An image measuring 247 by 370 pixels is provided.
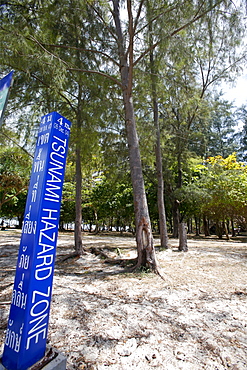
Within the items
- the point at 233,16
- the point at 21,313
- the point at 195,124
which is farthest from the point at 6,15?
the point at 195,124

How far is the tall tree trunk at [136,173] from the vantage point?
4.70 meters

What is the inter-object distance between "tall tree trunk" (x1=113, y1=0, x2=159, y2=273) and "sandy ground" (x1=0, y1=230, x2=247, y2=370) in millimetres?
470

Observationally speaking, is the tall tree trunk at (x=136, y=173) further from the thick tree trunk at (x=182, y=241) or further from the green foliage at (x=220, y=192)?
the green foliage at (x=220, y=192)

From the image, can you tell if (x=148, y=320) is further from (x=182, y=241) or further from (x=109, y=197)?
(x=109, y=197)

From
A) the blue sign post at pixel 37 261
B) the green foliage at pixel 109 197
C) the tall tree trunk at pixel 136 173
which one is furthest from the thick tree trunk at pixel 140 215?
the green foliage at pixel 109 197

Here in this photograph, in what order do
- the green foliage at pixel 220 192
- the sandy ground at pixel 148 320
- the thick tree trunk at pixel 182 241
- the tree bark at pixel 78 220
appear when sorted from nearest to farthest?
the sandy ground at pixel 148 320 < the tree bark at pixel 78 220 < the thick tree trunk at pixel 182 241 < the green foliage at pixel 220 192

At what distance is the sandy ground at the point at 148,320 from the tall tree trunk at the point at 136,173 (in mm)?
470

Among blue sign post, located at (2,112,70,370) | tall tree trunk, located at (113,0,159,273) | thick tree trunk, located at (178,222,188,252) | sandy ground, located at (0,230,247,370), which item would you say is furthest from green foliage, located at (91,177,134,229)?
blue sign post, located at (2,112,70,370)

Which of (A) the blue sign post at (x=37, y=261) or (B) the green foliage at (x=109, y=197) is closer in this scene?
(A) the blue sign post at (x=37, y=261)

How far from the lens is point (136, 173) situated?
5102mm

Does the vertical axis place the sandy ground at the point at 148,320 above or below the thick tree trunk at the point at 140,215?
below

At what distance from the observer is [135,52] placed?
614 centimetres

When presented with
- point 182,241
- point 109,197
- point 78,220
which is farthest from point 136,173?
point 109,197

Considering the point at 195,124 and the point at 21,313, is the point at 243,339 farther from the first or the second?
the point at 195,124
